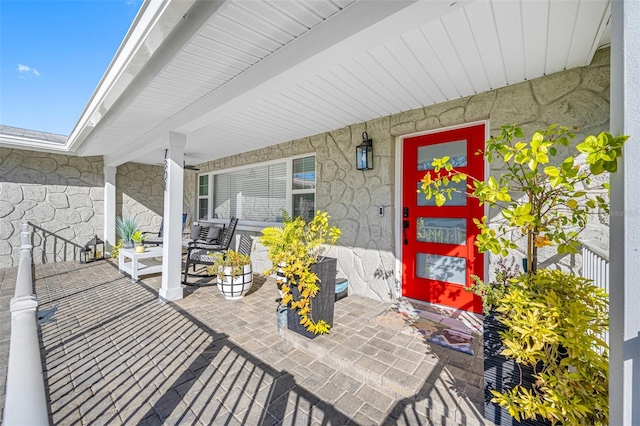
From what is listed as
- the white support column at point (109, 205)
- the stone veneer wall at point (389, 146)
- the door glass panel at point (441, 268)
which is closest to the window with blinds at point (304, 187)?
the stone veneer wall at point (389, 146)

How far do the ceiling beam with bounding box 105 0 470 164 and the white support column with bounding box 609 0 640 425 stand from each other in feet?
2.55

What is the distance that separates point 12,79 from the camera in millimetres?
5164

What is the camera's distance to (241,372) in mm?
2076

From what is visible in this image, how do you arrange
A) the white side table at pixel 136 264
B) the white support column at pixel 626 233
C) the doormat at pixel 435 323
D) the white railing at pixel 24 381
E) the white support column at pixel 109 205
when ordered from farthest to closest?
the white support column at pixel 109 205 < the white side table at pixel 136 264 < the doormat at pixel 435 323 < the white support column at pixel 626 233 < the white railing at pixel 24 381

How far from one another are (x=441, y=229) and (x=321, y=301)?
5.66 feet

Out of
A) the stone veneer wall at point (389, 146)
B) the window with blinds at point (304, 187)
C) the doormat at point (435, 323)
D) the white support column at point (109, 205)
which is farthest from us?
the white support column at point (109, 205)

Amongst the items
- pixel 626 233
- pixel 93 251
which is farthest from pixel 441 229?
pixel 93 251

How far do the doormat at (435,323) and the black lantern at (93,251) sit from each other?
6.39m

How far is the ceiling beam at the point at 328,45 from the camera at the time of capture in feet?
4.91

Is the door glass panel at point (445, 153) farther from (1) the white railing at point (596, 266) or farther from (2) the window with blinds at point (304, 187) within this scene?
(2) the window with blinds at point (304, 187)

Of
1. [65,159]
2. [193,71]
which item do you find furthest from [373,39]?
[65,159]

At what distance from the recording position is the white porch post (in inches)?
142

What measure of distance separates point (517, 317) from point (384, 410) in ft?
3.34

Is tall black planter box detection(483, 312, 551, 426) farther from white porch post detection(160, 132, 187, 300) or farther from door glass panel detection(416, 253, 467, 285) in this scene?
white porch post detection(160, 132, 187, 300)
